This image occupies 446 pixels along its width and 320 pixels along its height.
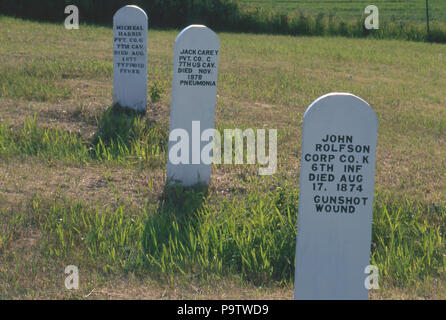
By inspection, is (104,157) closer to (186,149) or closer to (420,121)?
(186,149)

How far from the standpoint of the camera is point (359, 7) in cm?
2852

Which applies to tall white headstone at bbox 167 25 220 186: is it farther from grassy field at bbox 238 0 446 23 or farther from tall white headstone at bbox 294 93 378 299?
grassy field at bbox 238 0 446 23

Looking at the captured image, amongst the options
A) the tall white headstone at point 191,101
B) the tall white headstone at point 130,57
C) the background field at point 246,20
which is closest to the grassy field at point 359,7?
the background field at point 246,20

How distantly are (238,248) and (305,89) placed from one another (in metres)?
6.42

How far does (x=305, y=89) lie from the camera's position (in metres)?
10.2

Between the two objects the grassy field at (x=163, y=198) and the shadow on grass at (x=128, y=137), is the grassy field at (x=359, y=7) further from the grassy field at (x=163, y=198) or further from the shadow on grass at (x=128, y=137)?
the shadow on grass at (x=128, y=137)

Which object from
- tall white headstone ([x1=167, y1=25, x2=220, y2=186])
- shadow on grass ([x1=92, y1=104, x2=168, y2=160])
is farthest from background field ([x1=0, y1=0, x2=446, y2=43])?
tall white headstone ([x1=167, y1=25, x2=220, y2=186])

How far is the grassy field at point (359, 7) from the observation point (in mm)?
25906

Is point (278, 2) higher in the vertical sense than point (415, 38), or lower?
higher

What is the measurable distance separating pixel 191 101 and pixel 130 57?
8.11 feet

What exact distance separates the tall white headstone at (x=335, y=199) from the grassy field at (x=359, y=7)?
23.1 metres

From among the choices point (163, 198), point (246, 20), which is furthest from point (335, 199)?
point (246, 20)
